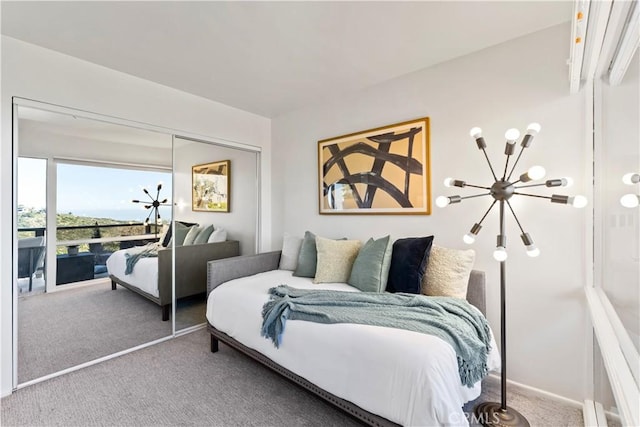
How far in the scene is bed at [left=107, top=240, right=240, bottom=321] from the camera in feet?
9.32

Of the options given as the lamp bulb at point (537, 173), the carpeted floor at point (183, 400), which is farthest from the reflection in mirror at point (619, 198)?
the carpeted floor at point (183, 400)

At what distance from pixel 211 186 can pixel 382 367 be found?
2.72m

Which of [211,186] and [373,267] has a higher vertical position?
[211,186]

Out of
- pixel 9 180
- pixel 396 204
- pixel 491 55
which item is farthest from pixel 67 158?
pixel 491 55

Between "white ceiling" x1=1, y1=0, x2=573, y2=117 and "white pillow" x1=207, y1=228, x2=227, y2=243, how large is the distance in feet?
5.40

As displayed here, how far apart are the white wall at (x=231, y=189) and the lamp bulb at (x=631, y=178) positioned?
3.32m

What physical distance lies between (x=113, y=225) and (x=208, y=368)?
1605 mm

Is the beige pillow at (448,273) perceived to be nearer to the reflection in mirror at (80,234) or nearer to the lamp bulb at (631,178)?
the lamp bulb at (631,178)

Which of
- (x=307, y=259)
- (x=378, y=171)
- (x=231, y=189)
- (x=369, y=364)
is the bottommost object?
(x=369, y=364)

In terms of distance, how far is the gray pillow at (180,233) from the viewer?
3070mm

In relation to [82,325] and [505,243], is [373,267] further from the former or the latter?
[82,325]

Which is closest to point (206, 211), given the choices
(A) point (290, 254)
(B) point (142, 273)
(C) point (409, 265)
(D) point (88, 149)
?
(B) point (142, 273)

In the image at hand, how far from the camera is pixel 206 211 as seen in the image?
11.0 feet

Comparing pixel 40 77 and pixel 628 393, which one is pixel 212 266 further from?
pixel 628 393
